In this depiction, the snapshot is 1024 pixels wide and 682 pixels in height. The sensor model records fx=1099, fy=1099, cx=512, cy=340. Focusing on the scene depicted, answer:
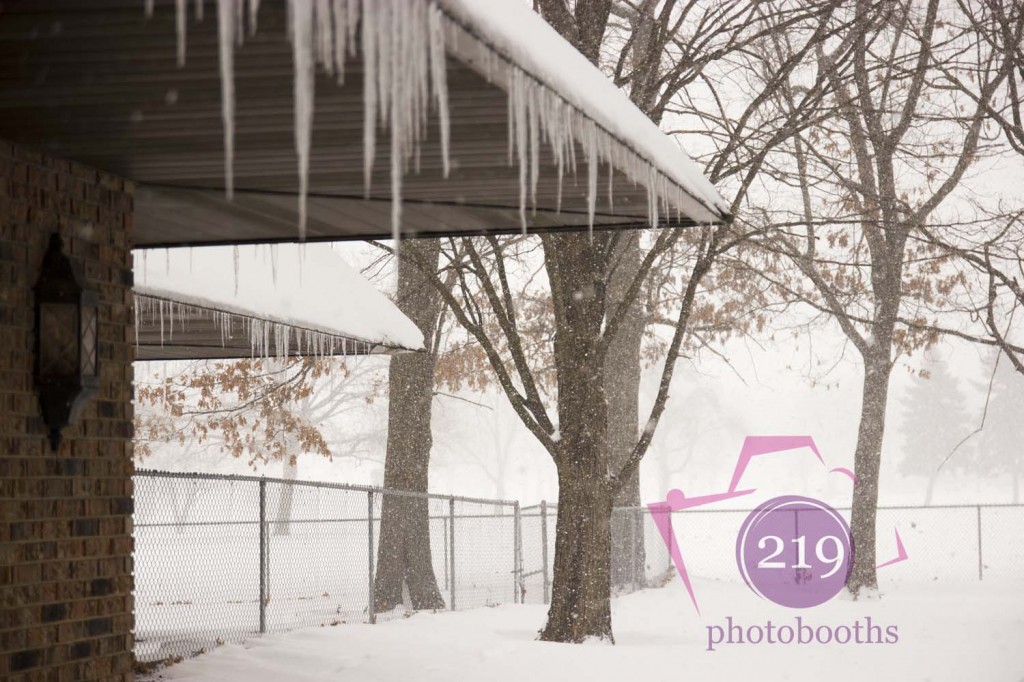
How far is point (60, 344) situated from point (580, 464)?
18.8ft

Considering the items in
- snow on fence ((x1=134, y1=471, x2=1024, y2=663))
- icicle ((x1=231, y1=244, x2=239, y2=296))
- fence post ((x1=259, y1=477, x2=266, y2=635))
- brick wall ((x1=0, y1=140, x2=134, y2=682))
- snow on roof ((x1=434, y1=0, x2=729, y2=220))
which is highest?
snow on roof ((x1=434, y1=0, x2=729, y2=220))

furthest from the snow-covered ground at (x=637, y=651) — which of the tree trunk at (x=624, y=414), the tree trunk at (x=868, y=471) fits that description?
the tree trunk at (x=624, y=414)

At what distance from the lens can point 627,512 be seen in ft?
62.7

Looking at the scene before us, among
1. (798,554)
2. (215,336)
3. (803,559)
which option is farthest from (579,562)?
(803,559)

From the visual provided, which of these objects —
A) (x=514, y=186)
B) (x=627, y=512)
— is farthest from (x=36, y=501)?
(x=627, y=512)

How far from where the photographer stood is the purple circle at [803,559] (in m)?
17.5

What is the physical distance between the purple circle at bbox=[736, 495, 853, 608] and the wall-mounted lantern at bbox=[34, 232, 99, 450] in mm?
12929

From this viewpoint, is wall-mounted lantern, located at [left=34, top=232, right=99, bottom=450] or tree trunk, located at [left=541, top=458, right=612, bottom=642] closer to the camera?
wall-mounted lantern, located at [left=34, top=232, right=99, bottom=450]

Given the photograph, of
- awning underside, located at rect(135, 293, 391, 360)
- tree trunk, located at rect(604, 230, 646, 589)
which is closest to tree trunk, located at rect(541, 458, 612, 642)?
awning underside, located at rect(135, 293, 391, 360)

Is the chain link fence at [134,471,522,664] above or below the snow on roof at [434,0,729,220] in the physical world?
below

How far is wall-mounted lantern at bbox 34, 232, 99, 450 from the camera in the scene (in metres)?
5.15

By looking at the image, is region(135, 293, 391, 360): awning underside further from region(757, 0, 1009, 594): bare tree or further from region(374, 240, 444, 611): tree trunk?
region(757, 0, 1009, 594): bare tree

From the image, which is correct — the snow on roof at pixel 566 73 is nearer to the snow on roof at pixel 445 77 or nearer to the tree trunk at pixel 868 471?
the snow on roof at pixel 445 77

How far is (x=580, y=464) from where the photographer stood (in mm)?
10078
